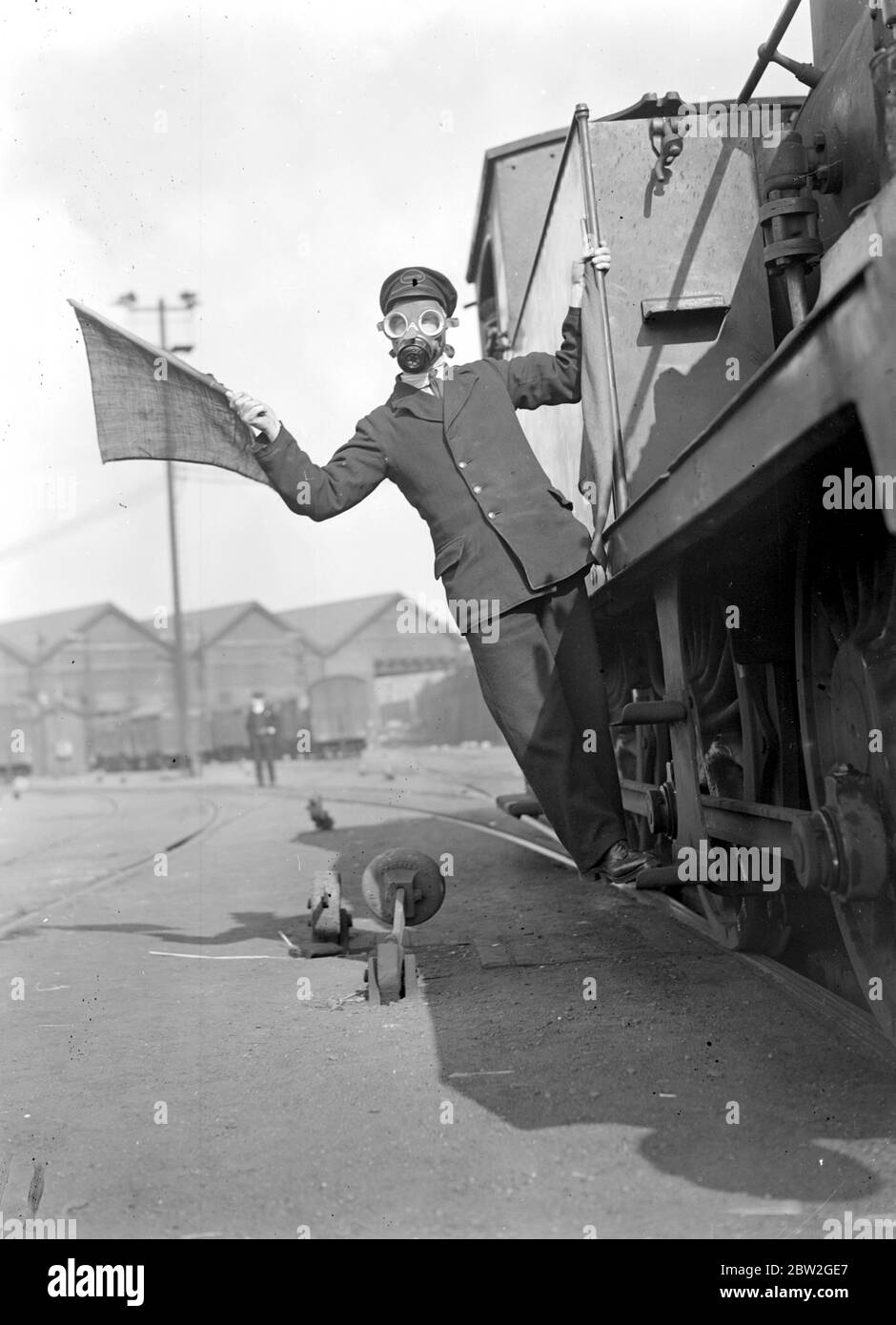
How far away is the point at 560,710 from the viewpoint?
3.81 meters

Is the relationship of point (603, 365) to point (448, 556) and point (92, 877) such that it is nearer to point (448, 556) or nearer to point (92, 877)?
point (448, 556)

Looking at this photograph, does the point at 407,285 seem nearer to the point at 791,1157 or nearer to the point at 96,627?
the point at 791,1157

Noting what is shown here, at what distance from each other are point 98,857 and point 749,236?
313 inches

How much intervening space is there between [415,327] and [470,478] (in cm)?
53

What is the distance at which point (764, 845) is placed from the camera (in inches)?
145

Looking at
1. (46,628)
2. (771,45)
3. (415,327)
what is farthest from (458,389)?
(46,628)

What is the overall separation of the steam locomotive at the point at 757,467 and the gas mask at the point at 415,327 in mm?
537

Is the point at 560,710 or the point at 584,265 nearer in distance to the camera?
the point at 560,710

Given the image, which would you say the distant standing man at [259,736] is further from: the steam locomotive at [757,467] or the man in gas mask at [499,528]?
the man in gas mask at [499,528]

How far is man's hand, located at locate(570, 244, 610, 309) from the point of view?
13.3 feet

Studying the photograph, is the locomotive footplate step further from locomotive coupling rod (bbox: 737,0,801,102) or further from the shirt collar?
locomotive coupling rod (bbox: 737,0,801,102)

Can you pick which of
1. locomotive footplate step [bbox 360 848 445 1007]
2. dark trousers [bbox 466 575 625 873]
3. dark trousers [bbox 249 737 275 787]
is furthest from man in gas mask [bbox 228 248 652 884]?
dark trousers [bbox 249 737 275 787]
